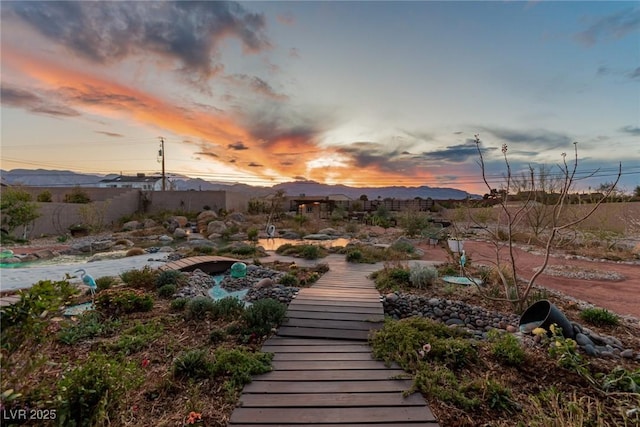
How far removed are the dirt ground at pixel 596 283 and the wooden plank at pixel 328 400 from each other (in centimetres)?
449

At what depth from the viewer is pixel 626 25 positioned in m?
4.84

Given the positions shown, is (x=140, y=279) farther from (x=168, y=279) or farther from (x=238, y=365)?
(x=238, y=365)

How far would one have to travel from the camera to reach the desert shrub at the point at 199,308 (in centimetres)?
380

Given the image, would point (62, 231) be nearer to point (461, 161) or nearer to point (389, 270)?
point (389, 270)

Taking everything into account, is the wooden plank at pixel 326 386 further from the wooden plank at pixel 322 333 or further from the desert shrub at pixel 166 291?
the desert shrub at pixel 166 291

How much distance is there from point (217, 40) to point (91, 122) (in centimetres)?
328

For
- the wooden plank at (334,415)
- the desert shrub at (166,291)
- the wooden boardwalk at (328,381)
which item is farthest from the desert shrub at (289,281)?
the wooden plank at (334,415)

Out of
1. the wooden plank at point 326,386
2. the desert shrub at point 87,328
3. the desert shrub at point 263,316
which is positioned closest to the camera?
the wooden plank at point 326,386

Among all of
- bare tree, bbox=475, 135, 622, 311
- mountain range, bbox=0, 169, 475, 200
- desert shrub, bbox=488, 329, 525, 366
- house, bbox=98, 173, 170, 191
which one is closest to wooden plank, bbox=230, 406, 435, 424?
desert shrub, bbox=488, 329, 525, 366

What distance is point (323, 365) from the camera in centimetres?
277

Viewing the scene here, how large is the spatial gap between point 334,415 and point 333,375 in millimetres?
538

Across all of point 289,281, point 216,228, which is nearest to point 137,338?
point 289,281

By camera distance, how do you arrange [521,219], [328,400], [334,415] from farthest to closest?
[521,219] < [328,400] < [334,415]

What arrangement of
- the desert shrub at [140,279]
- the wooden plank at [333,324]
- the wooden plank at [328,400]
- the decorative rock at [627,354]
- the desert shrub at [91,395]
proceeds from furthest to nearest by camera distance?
the desert shrub at [140,279]
the wooden plank at [333,324]
the decorative rock at [627,354]
the wooden plank at [328,400]
the desert shrub at [91,395]
